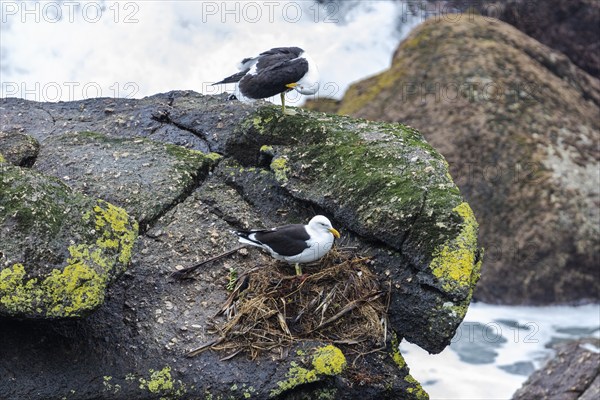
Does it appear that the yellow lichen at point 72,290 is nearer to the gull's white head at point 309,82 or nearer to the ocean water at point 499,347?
the gull's white head at point 309,82

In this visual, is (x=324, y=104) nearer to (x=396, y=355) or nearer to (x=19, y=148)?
(x=19, y=148)

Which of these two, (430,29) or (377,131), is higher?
(430,29)

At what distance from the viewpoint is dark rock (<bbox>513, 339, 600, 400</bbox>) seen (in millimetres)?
10188

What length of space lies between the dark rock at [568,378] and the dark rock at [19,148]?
21.2 ft

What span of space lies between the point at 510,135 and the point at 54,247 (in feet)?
32.4

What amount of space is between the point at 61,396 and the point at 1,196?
4.34 feet

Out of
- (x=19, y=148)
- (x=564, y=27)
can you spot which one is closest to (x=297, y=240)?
(x=19, y=148)

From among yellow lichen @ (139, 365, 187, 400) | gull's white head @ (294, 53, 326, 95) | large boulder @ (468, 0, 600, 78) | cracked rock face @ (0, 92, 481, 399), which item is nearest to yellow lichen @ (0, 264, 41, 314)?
cracked rock face @ (0, 92, 481, 399)

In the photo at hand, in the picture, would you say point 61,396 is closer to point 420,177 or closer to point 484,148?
point 420,177

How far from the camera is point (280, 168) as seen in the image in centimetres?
724

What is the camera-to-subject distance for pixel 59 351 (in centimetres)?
573

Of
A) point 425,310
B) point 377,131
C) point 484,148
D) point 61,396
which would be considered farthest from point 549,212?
point 61,396

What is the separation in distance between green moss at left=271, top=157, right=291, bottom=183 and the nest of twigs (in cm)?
97

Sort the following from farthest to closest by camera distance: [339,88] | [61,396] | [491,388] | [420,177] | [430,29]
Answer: [339,88] → [430,29] → [491,388] → [420,177] → [61,396]
